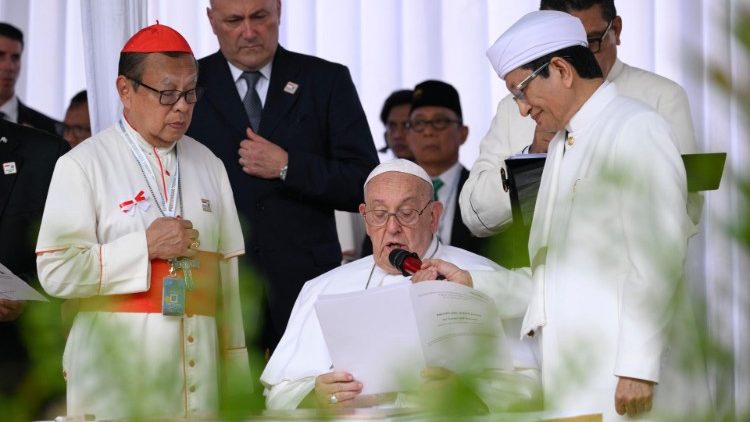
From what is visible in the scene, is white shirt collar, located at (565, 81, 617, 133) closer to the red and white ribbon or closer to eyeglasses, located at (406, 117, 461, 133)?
the red and white ribbon

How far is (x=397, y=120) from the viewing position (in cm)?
663

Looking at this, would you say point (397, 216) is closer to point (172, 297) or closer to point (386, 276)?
point (386, 276)

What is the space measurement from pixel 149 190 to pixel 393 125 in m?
2.97

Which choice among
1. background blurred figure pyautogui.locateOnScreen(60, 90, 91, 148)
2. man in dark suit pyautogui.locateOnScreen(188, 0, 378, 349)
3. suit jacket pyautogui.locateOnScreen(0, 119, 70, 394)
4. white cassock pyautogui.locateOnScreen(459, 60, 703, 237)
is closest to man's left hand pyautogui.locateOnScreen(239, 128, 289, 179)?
man in dark suit pyautogui.locateOnScreen(188, 0, 378, 349)

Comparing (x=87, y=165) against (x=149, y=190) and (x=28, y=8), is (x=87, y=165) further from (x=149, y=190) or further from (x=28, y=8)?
(x=28, y=8)

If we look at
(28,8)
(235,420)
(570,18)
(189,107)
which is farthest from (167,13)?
(235,420)

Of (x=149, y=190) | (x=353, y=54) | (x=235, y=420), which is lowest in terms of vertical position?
(x=235, y=420)

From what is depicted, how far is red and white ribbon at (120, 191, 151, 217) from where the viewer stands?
3777 mm

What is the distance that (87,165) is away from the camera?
3.76 metres

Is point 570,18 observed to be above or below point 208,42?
below

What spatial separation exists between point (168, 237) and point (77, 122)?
272 cm

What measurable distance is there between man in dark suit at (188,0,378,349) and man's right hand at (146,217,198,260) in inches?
38.5

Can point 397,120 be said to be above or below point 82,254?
above

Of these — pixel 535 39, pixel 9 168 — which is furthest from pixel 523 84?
pixel 9 168
